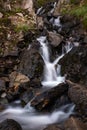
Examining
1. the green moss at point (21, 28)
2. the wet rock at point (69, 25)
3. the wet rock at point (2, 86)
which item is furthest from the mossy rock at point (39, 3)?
the wet rock at point (2, 86)

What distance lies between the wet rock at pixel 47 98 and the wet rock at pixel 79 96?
22.6 inches

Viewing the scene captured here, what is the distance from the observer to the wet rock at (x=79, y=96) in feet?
37.0

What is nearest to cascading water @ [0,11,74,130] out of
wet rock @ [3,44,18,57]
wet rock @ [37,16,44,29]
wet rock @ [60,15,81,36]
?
wet rock @ [3,44,18,57]

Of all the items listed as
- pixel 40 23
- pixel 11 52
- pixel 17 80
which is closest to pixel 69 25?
pixel 40 23

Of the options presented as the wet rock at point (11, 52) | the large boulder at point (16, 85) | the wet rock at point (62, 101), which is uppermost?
the wet rock at point (11, 52)

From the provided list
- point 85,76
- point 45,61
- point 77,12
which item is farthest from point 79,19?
point 85,76

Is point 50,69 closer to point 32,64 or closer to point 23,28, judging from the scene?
point 32,64

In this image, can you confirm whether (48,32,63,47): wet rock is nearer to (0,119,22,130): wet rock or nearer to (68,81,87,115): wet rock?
(68,81,87,115): wet rock

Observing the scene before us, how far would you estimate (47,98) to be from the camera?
40.1 ft

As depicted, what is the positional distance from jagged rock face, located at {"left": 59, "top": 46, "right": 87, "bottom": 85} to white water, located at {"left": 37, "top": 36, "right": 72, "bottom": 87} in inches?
14.3

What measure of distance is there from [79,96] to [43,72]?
4.32m

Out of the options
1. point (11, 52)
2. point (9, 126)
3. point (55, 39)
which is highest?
point (55, 39)

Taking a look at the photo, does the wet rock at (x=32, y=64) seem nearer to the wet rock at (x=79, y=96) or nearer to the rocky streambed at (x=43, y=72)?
the rocky streambed at (x=43, y=72)

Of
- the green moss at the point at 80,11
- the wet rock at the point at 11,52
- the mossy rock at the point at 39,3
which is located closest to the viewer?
the wet rock at the point at 11,52
